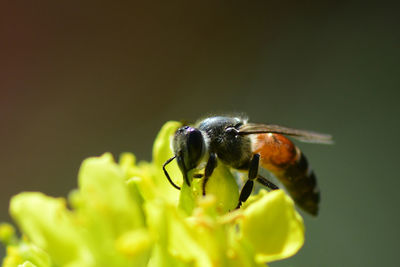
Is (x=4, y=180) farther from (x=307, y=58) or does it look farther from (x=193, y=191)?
(x=193, y=191)

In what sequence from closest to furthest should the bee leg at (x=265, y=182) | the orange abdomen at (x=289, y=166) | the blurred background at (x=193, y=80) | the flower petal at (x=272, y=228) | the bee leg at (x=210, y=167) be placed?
1. the flower petal at (x=272, y=228)
2. the bee leg at (x=210, y=167)
3. the bee leg at (x=265, y=182)
4. the orange abdomen at (x=289, y=166)
5. the blurred background at (x=193, y=80)

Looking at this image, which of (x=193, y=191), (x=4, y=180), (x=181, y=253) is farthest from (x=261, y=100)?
(x=181, y=253)

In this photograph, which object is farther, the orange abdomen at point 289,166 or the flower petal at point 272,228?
the orange abdomen at point 289,166

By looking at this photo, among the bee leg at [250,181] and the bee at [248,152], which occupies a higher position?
the bee at [248,152]

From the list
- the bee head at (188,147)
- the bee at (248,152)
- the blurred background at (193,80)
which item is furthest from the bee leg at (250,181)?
the blurred background at (193,80)

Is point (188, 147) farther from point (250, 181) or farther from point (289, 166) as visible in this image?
point (289, 166)

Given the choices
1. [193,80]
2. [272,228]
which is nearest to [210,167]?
[272,228]

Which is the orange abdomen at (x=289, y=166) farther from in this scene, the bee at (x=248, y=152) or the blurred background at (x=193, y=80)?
the blurred background at (x=193, y=80)
